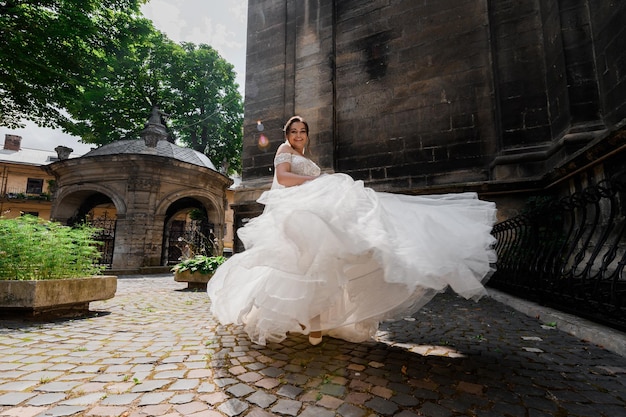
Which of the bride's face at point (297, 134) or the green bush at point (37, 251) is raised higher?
the bride's face at point (297, 134)

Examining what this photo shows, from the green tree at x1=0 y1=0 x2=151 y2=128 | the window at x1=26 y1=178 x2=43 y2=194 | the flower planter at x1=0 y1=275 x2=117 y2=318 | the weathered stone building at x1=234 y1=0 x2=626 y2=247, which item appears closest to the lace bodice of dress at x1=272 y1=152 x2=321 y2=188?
the flower planter at x1=0 y1=275 x2=117 y2=318

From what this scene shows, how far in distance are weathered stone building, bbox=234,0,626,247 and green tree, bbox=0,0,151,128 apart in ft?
22.6

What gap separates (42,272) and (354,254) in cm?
449

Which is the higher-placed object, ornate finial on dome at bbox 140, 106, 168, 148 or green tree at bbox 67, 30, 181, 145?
green tree at bbox 67, 30, 181, 145

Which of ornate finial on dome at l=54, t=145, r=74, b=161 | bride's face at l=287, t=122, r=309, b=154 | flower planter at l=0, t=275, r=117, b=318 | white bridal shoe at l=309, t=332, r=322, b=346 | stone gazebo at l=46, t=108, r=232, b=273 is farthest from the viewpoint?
ornate finial on dome at l=54, t=145, r=74, b=161

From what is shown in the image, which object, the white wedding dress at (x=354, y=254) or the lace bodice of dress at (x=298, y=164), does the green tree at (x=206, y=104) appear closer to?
the lace bodice of dress at (x=298, y=164)

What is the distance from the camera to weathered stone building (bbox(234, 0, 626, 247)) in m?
5.55

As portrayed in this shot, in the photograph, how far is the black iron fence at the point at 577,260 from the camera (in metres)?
2.86

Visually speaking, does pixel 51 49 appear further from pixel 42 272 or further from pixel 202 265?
pixel 42 272

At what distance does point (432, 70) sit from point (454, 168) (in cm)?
265

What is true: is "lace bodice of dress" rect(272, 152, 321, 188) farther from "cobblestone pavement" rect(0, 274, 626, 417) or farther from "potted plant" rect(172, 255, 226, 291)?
"potted plant" rect(172, 255, 226, 291)

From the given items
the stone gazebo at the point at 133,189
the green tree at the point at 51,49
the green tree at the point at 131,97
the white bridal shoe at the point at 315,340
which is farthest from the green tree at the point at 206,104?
the white bridal shoe at the point at 315,340

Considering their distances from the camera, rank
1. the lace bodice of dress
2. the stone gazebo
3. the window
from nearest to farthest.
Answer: the lace bodice of dress
the stone gazebo
the window

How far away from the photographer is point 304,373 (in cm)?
221
